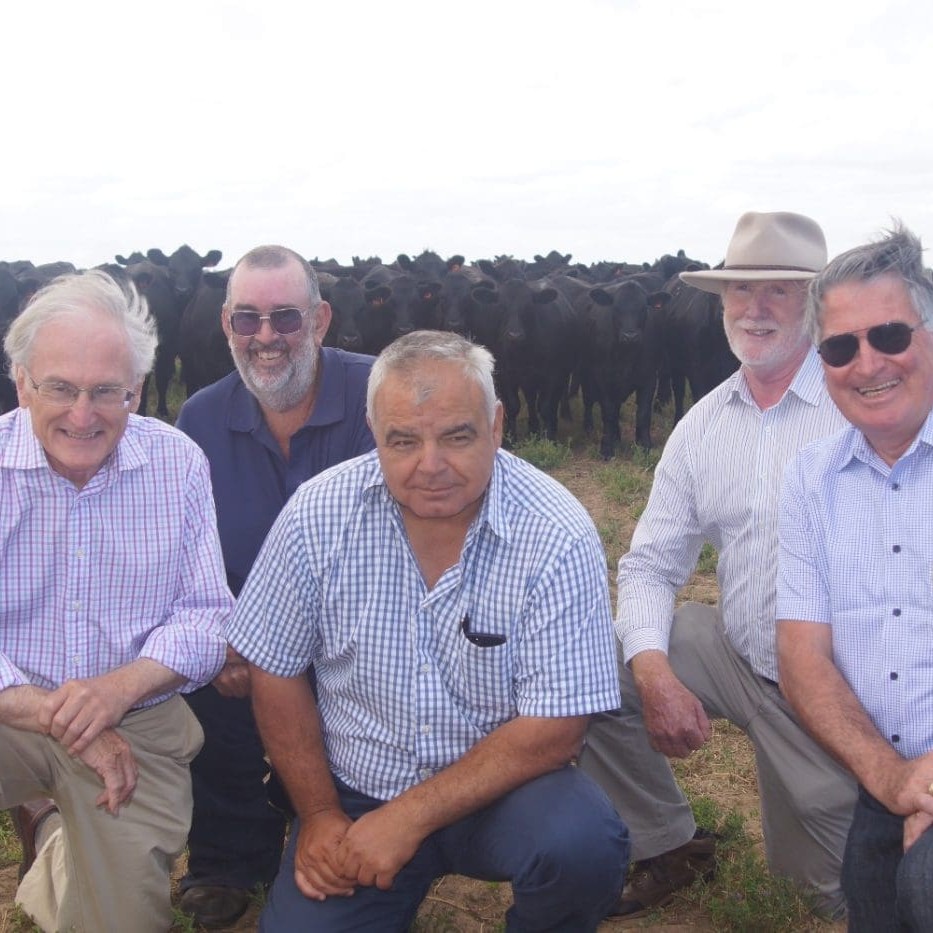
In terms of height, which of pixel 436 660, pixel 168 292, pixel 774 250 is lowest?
pixel 436 660

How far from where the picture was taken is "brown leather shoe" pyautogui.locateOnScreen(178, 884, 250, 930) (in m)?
3.82

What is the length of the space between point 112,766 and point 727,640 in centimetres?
208

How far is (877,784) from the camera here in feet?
9.78

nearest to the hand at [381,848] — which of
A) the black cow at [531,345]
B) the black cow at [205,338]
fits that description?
the black cow at [531,345]

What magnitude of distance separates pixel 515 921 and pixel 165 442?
1752 millimetres

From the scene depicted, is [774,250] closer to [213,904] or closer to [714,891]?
[714,891]

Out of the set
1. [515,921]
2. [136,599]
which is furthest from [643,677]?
[136,599]

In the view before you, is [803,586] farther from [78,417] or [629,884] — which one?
[78,417]

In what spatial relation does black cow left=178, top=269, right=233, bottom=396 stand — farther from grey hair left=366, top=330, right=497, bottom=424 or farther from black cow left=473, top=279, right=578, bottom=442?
grey hair left=366, top=330, right=497, bottom=424

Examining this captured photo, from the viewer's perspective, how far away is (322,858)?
10.1 feet

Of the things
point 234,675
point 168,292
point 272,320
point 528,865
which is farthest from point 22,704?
point 168,292

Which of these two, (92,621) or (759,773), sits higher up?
(92,621)

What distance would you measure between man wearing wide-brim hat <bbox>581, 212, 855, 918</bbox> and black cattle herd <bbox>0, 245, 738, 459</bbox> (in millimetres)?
9403

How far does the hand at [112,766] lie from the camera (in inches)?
130
